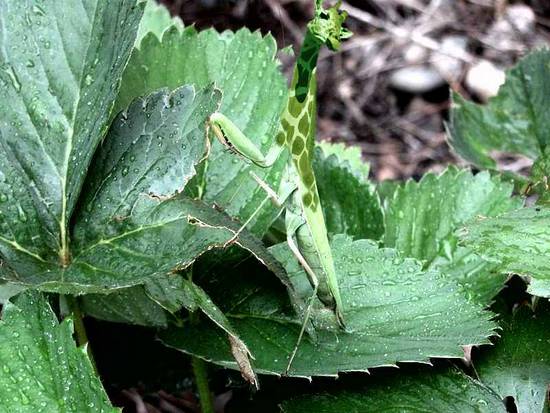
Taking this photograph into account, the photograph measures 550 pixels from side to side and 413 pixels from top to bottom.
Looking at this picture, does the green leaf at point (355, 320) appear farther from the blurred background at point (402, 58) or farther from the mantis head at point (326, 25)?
the blurred background at point (402, 58)

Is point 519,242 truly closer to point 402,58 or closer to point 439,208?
point 439,208

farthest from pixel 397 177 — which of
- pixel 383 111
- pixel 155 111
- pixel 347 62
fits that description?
pixel 155 111

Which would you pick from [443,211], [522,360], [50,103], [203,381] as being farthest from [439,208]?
[50,103]

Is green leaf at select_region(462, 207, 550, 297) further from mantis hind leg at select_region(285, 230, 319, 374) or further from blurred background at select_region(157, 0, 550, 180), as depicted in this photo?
blurred background at select_region(157, 0, 550, 180)

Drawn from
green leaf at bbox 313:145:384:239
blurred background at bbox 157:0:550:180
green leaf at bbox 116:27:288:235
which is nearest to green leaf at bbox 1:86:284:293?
green leaf at bbox 116:27:288:235

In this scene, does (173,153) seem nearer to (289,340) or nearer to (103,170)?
(103,170)
